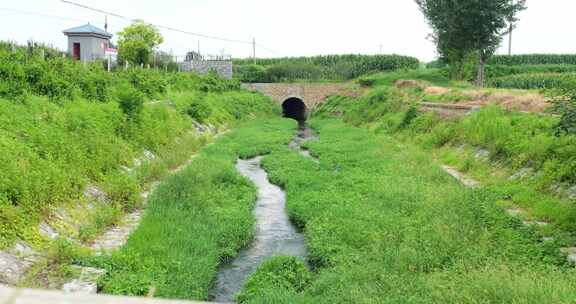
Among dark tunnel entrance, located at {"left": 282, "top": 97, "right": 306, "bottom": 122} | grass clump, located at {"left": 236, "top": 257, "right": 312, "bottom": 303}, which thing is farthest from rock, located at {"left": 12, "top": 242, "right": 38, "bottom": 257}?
dark tunnel entrance, located at {"left": 282, "top": 97, "right": 306, "bottom": 122}

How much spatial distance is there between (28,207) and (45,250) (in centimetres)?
98

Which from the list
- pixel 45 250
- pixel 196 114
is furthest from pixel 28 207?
pixel 196 114

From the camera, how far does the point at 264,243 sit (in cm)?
1125

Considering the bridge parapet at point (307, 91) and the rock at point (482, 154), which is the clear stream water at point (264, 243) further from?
the bridge parapet at point (307, 91)

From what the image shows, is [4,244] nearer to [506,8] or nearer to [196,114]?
[196,114]

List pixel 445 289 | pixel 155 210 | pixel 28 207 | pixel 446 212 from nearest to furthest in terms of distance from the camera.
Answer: pixel 445 289
pixel 28 207
pixel 446 212
pixel 155 210

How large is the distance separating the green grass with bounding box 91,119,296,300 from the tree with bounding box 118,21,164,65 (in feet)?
123

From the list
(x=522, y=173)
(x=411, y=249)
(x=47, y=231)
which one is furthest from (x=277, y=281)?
(x=522, y=173)

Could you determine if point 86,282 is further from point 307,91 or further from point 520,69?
point 520,69

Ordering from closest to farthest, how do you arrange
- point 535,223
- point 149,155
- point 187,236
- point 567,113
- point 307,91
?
1. point 567,113
2. point 535,223
3. point 187,236
4. point 149,155
5. point 307,91

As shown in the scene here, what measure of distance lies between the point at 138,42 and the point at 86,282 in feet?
165

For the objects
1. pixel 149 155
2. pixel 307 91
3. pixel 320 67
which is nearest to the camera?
pixel 149 155

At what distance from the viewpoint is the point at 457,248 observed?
340 inches

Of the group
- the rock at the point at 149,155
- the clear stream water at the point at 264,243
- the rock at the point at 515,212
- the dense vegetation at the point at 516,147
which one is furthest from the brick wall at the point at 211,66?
the rock at the point at 515,212
